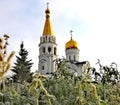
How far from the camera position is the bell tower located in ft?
176

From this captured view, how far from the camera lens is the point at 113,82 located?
3.72 metres

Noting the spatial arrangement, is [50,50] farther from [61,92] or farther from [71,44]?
[61,92]

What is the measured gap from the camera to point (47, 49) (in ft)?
179

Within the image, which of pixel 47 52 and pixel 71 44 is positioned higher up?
pixel 71 44

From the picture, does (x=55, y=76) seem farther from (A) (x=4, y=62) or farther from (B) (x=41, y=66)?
(B) (x=41, y=66)

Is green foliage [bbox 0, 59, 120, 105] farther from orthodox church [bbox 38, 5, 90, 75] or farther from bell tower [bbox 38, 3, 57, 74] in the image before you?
orthodox church [bbox 38, 5, 90, 75]

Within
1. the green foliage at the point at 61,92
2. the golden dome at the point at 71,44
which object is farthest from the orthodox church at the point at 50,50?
the green foliage at the point at 61,92

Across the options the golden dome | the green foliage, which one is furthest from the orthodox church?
the green foliage

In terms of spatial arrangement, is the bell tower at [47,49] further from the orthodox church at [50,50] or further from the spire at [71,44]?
the spire at [71,44]

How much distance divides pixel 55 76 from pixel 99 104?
63.7 inches

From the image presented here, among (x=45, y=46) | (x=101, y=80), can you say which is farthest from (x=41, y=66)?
(x=101, y=80)

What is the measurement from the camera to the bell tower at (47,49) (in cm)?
5375

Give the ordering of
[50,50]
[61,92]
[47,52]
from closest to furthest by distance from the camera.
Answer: [61,92]
[47,52]
[50,50]

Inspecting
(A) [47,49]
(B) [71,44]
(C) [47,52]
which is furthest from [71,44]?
(C) [47,52]
